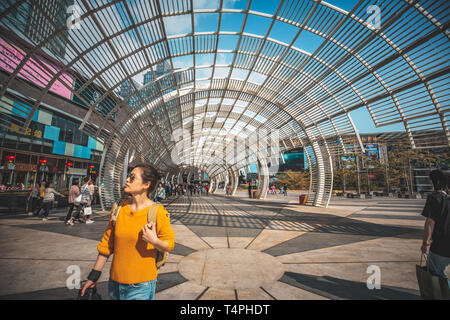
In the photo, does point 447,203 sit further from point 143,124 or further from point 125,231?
point 143,124

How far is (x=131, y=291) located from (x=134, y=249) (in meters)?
0.34

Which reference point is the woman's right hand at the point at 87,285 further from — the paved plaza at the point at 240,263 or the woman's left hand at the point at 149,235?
the paved plaza at the point at 240,263

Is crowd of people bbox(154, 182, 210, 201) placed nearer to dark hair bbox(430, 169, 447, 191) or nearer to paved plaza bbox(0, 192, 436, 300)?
paved plaza bbox(0, 192, 436, 300)

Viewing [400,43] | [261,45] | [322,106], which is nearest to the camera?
[400,43]

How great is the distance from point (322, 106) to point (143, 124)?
1115 cm

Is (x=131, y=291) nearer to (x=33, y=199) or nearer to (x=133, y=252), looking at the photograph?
(x=133, y=252)

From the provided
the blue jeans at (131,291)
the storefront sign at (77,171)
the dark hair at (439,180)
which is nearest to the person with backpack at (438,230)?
the dark hair at (439,180)

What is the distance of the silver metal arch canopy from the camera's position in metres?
6.77

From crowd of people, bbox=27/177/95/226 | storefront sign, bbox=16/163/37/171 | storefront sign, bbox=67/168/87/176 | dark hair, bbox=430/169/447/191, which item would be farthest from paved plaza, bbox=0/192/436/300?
storefront sign, bbox=67/168/87/176

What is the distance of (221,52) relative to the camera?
36.9 ft

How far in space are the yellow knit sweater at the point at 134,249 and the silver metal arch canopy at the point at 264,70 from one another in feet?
19.4

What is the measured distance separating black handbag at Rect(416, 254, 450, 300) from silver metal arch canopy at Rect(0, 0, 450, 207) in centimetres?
785
